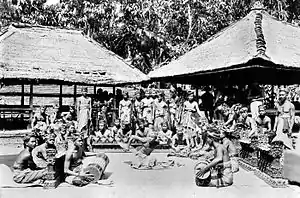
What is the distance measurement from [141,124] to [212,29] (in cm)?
1070

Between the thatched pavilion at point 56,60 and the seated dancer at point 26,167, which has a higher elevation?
the thatched pavilion at point 56,60

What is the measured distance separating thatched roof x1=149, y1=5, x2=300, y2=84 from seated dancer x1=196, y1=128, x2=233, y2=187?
323 centimetres

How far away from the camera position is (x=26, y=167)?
716cm

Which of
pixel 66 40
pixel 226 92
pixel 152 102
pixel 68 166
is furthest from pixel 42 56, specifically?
pixel 68 166

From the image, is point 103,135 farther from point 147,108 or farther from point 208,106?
point 208,106

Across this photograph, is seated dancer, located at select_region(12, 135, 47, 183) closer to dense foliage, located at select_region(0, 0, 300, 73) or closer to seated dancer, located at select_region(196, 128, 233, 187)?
seated dancer, located at select_region(196, 128, 233, 187)

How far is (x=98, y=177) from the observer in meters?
7.30

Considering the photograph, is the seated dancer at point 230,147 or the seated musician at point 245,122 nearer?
the seated dancer at point 230,147

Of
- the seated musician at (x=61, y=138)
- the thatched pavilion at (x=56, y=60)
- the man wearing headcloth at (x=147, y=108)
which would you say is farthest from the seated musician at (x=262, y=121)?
the thatched pavilion at (x=56, y=60)

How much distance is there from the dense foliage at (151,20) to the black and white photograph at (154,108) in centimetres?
8

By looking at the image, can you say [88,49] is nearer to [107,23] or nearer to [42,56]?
[42,56]

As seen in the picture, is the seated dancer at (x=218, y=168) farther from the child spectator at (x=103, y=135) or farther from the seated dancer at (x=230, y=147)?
the child spectator at (x=103, y=135)

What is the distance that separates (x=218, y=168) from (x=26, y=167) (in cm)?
363

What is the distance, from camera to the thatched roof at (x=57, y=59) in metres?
13.9
